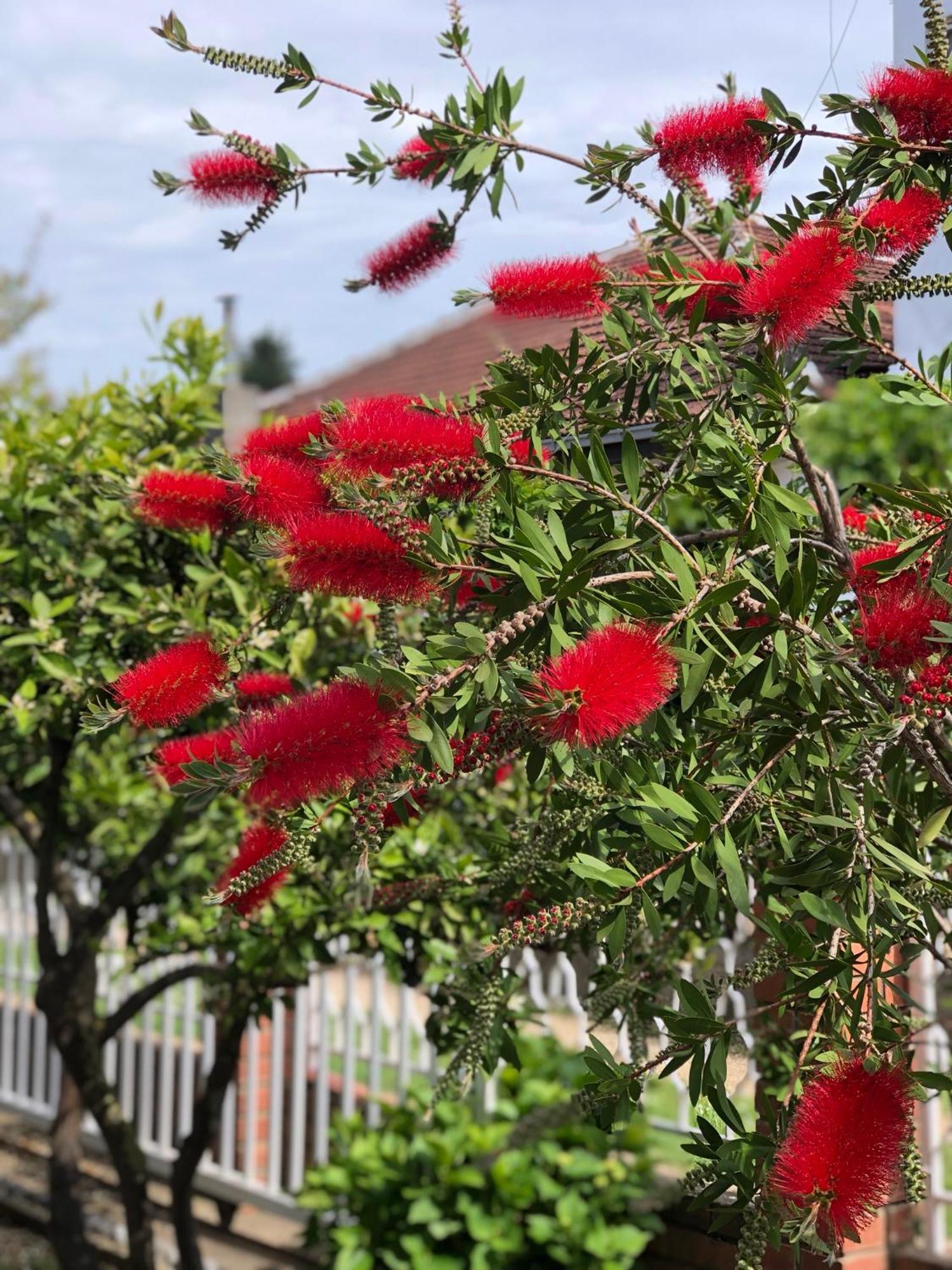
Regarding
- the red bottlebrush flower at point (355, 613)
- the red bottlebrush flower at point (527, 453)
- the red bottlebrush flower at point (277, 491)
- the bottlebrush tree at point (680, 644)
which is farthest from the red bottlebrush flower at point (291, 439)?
the red bottlebrush flower at point (355, 613)

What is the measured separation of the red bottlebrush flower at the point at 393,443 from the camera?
1.42m

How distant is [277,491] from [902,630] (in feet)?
2.27

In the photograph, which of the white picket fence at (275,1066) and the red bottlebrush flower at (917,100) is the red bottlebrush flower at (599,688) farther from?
the white picket fence at (275,1066)

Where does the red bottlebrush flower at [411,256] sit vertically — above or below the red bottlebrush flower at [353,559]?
above

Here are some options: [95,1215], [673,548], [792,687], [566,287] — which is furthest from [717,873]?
[95,1215]

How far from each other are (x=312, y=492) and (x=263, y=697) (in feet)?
1.28

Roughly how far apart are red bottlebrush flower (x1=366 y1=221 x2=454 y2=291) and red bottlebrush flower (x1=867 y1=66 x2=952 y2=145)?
0.75 metres

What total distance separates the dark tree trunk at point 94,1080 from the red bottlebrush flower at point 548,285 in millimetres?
2683

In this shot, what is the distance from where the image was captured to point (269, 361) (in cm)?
5891

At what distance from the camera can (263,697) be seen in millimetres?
1858

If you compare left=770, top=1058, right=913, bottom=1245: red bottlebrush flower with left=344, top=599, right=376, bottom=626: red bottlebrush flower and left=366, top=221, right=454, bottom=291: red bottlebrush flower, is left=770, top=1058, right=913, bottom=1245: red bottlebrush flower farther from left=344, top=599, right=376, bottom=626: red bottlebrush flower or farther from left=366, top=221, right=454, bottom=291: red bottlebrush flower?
left=344, top=599, right=376, bottom=626: red bottlebrush flower

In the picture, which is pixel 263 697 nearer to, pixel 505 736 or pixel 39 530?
pixel 505 736

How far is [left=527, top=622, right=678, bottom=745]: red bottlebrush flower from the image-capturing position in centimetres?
114

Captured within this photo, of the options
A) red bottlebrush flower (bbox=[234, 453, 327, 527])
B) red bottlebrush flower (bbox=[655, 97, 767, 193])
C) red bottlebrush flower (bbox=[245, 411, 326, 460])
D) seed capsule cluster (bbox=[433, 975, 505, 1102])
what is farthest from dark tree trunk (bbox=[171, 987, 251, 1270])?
red bottlebrush flower (bbox=[655, 97, 767, 193])
